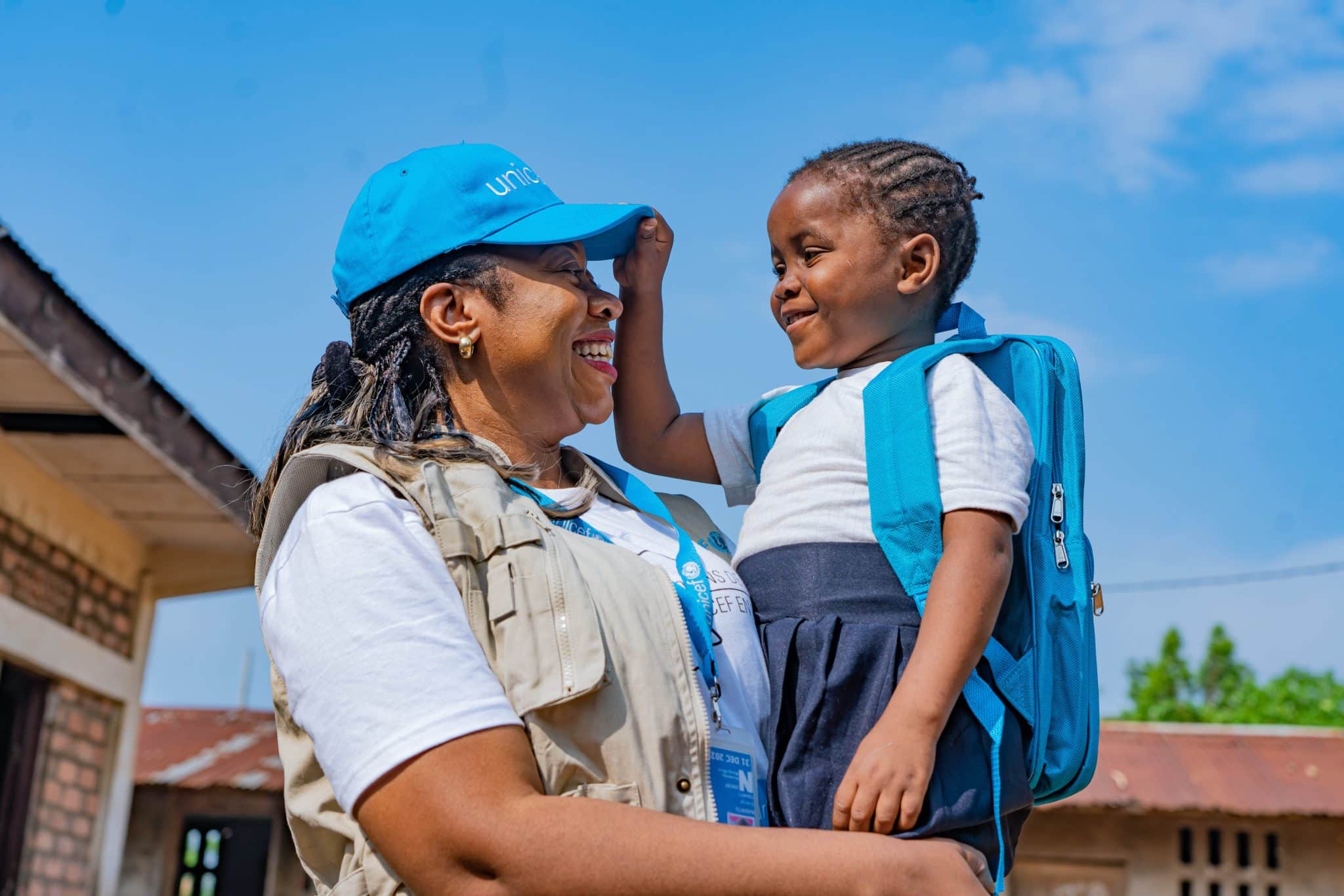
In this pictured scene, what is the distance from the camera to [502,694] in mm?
1718

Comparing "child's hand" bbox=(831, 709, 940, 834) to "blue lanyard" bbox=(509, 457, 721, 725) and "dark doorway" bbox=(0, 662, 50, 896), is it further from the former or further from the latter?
"dark doorway" bbox=(0, 662, 50, 896)

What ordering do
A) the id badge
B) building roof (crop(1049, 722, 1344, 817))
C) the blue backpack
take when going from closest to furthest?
1. the id badge
2. the blue backpack
3. building roof (crop(1049, 722, 1344, 817))

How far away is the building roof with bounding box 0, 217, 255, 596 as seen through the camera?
19.0 ft

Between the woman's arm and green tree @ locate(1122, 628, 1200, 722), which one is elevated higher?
green tree @ locate(1122, 628, 1200, 722)

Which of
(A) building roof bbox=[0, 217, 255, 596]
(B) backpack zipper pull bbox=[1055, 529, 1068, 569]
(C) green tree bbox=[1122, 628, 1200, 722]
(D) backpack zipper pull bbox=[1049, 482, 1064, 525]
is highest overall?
(C) green tree bbox=[1122, 628, 1200, 722]

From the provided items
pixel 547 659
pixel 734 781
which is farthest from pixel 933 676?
pixel 547 659

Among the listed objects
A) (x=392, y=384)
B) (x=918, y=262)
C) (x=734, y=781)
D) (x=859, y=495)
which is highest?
(x=918, y=262)

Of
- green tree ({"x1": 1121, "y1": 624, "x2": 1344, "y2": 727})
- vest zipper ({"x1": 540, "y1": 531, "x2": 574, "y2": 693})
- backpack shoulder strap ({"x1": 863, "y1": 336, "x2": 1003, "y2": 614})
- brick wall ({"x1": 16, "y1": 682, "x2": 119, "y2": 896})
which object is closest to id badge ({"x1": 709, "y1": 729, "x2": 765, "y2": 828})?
vest zipper ({"x1": 540, "y1": 531, "x2": 574, "y2": 693})

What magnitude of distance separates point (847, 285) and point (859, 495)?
472 mm

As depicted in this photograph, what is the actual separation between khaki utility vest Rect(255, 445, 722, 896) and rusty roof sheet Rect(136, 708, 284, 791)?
30.6 ft

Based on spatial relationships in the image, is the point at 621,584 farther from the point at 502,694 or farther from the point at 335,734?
the point at 335,734

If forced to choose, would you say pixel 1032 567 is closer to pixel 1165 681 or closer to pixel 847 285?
pixel 847 285

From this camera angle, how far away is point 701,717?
1.84m

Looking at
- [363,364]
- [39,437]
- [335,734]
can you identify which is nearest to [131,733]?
[39,437]
